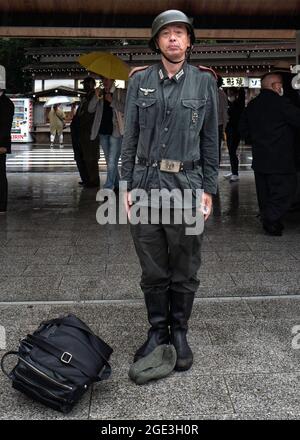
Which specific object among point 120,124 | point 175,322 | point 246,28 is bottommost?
point 175,322

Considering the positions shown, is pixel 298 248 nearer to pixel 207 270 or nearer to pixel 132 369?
pixel 207 270

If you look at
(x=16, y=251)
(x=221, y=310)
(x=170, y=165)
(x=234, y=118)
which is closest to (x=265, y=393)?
(x=221, y=310)

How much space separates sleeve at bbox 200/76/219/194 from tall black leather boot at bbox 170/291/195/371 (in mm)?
670

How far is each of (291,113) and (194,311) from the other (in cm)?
319

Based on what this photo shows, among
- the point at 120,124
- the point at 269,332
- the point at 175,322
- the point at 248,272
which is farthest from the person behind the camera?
the point at 120,124

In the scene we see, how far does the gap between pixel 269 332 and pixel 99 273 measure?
6.40ft

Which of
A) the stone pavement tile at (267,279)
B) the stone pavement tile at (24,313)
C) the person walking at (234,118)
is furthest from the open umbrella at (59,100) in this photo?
the stone pavement tile at (24,313)

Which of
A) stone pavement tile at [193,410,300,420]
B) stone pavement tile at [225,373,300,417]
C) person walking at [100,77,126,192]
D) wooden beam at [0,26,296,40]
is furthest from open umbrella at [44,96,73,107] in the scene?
stone pavement tile at [193,410,300,420]

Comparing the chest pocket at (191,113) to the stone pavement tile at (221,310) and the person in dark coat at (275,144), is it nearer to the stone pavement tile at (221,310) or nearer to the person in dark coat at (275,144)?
the stone pavement tile at (221,310)

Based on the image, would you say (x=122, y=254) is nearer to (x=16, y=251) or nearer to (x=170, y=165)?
(x=16, y=251)

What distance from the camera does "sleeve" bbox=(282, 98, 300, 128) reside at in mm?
6418

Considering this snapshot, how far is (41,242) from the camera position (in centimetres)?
651

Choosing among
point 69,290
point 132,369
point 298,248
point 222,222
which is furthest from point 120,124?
point 132,369

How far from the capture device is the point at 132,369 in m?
3.20
